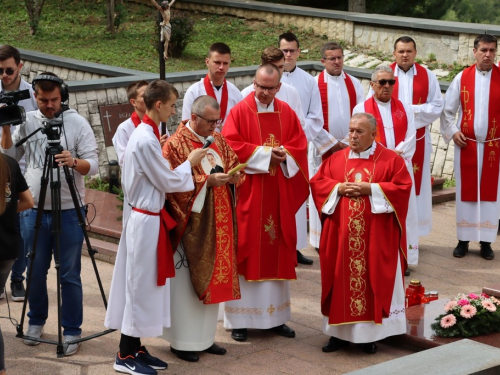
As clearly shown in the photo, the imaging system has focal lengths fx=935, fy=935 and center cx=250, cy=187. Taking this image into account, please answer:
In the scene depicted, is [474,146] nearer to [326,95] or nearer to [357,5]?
[326,95]

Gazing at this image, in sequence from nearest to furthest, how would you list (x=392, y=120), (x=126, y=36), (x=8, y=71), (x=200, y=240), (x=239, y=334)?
(x=200, y=240) → (x=239, y=334) → (x=8, y=71) → (x=392, y=120) → (x=126, y=36)

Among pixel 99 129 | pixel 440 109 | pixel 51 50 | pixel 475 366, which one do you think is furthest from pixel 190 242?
pixel 51 50

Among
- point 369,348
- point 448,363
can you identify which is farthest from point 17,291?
point 448,363

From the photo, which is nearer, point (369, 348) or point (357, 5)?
point (369, 348)

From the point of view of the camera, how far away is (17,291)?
25.3 feet

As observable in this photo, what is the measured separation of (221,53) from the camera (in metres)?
8.18

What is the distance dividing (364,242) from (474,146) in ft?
10.9

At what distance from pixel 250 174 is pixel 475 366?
2.63m

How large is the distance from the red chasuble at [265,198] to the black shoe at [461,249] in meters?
2.72

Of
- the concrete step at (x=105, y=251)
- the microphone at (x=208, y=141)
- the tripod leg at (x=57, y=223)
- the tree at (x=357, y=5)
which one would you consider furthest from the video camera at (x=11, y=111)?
the tree at (x=357, y=5)

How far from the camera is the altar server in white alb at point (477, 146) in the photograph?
9430mm

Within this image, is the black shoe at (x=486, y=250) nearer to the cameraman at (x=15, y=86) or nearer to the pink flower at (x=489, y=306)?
the pink flower at (x=489, y=306)

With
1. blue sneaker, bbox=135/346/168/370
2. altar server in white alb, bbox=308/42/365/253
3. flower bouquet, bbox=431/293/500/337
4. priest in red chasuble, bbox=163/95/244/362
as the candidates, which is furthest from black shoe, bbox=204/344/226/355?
altar server in white alb, bbox=308/42/365/253

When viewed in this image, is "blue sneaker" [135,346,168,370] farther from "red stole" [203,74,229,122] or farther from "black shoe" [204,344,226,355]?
"red stole" [203,74,229,122]
